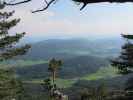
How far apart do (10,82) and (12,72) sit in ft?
4.80

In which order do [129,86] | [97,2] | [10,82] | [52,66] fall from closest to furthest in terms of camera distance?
[97,2]
[129,86]
[10,82]
[52,66]

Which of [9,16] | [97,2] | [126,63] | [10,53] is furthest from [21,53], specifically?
[97,2]

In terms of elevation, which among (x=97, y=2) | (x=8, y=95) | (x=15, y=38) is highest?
(x=97, y=2)

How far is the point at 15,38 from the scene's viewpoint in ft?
139

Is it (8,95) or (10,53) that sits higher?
(10,53)

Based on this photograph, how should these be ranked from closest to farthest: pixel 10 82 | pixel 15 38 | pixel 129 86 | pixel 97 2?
1. pixel 97 2
2. pixel 129 86
3. pixel 15 38
4. pixel 10 82

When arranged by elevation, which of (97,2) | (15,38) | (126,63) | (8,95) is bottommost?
(8,95)

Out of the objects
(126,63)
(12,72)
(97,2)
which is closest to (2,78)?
(12,72)

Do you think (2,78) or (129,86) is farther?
(2,78)

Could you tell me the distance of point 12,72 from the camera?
44.5 meters

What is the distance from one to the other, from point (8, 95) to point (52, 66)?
13109 mm

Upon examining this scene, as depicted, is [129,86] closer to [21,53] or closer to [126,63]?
[126,63]

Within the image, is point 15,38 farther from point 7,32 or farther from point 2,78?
point 2,78

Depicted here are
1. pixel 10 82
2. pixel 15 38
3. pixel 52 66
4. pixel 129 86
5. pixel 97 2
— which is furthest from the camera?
pixel 52 66
